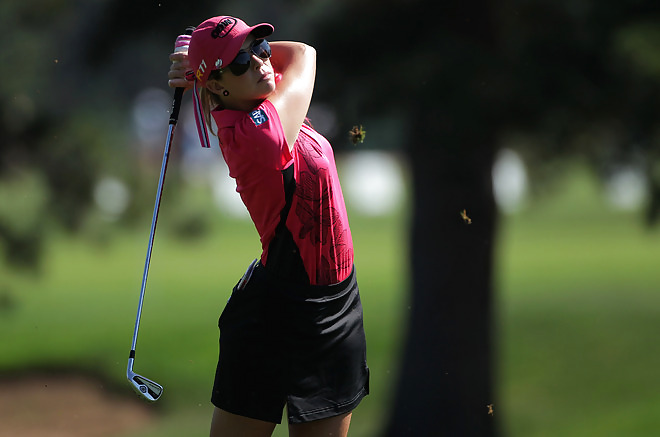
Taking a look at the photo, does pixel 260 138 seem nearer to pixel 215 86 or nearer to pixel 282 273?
pixel 215 86

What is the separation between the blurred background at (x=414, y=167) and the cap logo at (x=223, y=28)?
2318 millimetres

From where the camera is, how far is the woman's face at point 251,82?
2.09 metres

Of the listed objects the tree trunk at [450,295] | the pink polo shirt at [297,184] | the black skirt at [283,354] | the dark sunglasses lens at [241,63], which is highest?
the dark sunglasses lens at [241,63]

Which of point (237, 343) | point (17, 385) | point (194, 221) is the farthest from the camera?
point (17, 385)

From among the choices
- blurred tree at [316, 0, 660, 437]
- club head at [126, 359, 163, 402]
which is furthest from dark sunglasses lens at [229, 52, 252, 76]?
blurred tree at [316, 0, 660, 437]

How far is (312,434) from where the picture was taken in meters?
2.19

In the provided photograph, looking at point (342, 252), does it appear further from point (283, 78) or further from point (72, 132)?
point (72, 132)

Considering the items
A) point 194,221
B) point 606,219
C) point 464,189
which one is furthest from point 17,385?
point 606,219

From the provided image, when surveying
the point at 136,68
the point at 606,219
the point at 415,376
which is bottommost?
the point at 606,219

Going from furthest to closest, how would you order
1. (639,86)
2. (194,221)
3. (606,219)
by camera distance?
(606,219)
(194,221)
(639,86)

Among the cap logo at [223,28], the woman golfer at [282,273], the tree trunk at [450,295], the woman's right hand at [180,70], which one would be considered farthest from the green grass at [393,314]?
the cap logo at [223,28]

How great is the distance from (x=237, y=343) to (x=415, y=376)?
3.17m

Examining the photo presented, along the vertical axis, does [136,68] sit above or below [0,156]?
above

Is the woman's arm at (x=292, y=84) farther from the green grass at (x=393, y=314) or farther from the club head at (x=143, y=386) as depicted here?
the green grass at (x=393, y=314)
